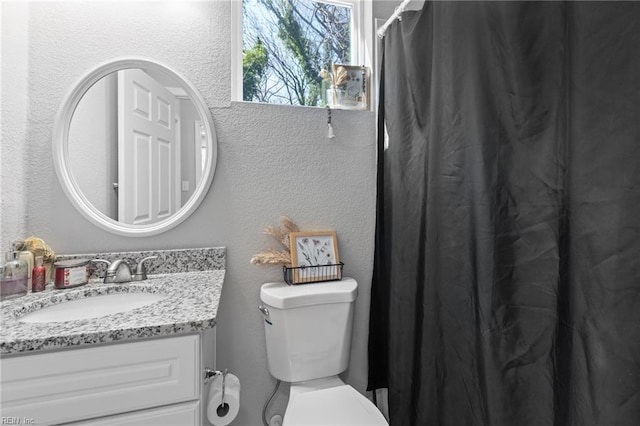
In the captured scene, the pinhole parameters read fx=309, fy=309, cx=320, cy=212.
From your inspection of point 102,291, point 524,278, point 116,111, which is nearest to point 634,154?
point 524,278

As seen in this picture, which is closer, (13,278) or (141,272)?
(13,278)

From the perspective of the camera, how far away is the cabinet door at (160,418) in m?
A: 0.72

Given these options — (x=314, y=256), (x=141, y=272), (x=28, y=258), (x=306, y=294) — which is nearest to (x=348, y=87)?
(x=314, y=256)

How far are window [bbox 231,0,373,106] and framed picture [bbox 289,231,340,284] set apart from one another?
666 millimetres

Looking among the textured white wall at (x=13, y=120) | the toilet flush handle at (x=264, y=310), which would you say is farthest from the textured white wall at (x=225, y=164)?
the toilet flush handle at (x=264, y=310)

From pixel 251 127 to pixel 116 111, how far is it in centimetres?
54

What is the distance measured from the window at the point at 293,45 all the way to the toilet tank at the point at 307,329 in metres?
0.91

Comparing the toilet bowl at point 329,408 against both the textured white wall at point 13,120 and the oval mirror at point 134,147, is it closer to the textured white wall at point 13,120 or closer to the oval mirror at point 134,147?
the oval mirror at point 134,147

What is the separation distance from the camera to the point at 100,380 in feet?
2.38

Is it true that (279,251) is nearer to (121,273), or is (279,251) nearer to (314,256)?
(314,256)

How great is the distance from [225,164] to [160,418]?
3.09 ft

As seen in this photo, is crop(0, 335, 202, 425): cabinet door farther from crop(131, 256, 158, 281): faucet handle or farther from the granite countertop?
crop(131, 256, 158, 281): faucet handle

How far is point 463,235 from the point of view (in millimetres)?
918

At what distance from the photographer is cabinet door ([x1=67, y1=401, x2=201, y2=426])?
72 centimetres
